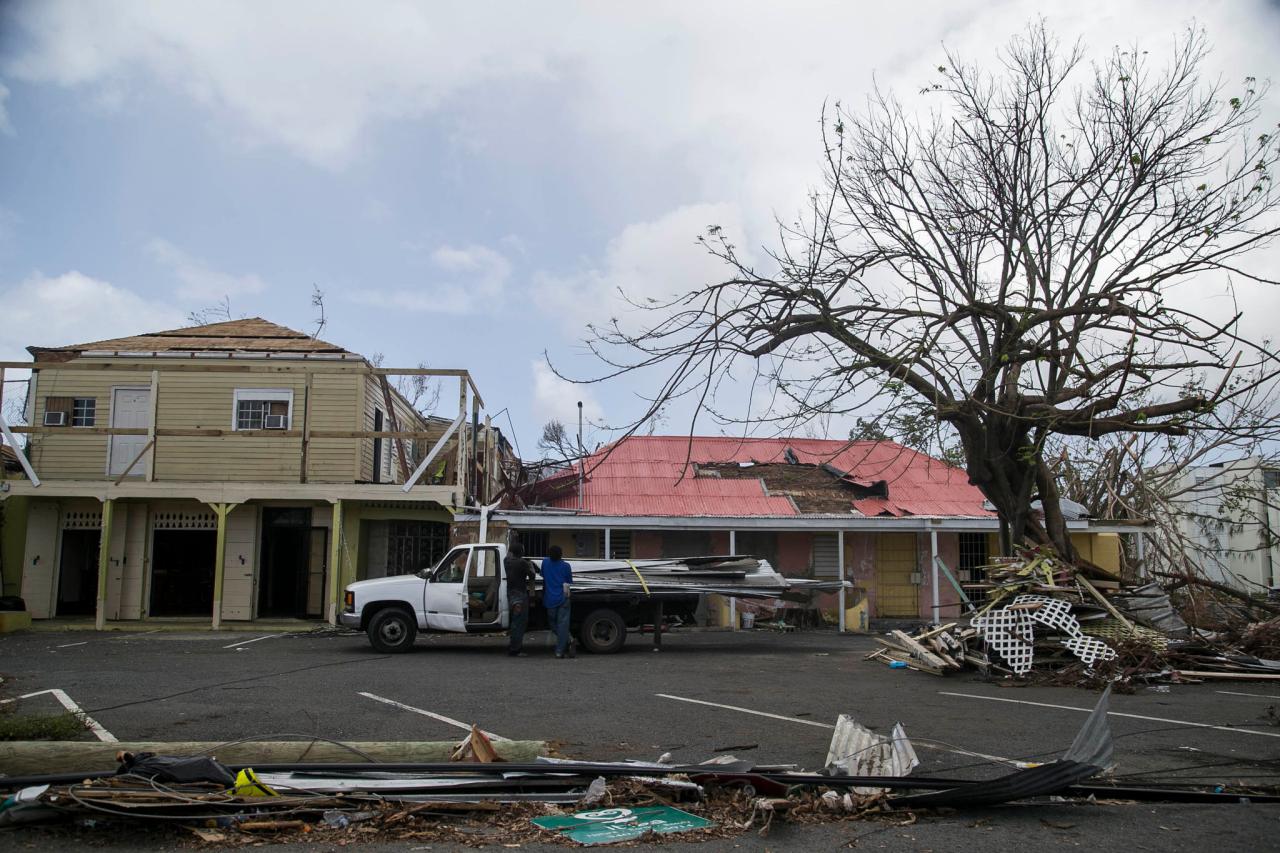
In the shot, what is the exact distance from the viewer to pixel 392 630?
1495 cm

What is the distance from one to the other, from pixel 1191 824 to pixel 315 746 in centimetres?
556

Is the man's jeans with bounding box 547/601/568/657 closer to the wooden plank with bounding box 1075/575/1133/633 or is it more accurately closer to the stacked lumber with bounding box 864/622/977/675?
the stacked lumber with bounding box 864/622/977/675

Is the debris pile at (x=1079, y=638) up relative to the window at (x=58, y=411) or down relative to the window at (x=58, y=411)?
down

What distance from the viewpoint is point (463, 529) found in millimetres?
19797

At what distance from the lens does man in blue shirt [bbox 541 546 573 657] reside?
567 inches

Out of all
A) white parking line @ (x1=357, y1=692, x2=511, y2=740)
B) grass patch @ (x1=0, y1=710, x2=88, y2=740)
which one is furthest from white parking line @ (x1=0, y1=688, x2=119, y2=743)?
white parking line @ (x1=357, y1=692, x2=511, y2=740)

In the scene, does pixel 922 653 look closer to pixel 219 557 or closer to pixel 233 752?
pixel 233 752

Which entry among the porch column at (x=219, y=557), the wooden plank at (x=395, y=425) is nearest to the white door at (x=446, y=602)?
the porch column at (x=219, y=557)

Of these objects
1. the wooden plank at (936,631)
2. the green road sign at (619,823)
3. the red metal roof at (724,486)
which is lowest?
the green road sign at (619,823)

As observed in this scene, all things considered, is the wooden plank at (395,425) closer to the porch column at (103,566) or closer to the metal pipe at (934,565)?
the porch column at (103,566)

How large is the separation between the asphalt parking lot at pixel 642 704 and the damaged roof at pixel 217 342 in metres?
7.89

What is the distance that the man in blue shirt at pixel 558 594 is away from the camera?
47.3ft

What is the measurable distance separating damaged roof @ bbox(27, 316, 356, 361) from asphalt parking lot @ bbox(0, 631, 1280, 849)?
7.89m

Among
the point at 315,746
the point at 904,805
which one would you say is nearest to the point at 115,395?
the point at 315,746
